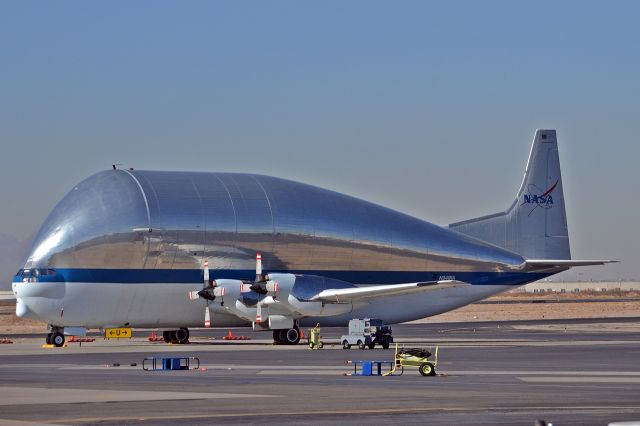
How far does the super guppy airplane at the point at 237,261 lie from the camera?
67750 millimetres

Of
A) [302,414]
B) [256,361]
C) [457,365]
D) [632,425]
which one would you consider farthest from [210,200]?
[632,425]

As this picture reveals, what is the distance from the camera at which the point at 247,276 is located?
71.1 m

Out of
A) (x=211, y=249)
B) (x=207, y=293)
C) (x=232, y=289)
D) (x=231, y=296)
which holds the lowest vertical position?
(x=231, y=296)

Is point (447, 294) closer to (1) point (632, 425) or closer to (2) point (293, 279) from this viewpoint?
(2) point (293, 279)

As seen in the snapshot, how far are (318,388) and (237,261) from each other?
3641 cm

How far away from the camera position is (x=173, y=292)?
6906 centimetres

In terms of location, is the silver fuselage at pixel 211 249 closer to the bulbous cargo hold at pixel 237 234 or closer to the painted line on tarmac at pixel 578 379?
the bulbous cargo hold at pixel 237 234

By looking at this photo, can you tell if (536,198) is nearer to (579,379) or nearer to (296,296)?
(296,296)

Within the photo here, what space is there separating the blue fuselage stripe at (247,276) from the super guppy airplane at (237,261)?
0.06 meters

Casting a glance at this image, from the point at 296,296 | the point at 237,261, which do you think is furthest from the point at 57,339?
the point at 296,296

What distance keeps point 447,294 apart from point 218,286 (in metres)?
16.0

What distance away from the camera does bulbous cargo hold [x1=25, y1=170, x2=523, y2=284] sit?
68.4m

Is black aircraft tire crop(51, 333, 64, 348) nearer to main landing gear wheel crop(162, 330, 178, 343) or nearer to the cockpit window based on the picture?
the cockpit window

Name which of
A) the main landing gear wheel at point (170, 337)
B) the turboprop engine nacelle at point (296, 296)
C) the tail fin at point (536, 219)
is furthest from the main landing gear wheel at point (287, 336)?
the tail fin at point (536, 219)
